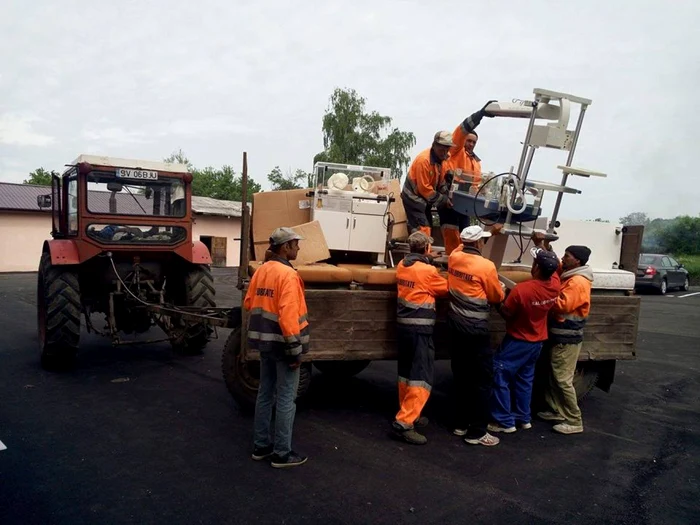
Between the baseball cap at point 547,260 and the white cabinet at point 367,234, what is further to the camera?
the white cabinet at point 367,234

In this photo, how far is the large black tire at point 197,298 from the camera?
25.5ft

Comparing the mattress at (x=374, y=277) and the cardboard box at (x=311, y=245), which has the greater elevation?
the cardboard box at (x=311, y=245)

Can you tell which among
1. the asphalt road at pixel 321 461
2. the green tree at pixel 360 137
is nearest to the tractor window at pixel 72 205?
the asphalt road at pixel 321 461

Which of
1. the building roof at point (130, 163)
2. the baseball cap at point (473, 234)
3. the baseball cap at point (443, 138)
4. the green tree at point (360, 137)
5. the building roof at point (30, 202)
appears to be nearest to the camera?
the baseball cap at point (473, 234)

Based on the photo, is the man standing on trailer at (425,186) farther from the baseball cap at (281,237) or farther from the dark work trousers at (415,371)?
the baseball cap at (281,237)

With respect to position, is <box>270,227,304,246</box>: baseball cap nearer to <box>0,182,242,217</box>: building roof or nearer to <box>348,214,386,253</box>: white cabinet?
<box>348,214,386,253</box>: white cabinet

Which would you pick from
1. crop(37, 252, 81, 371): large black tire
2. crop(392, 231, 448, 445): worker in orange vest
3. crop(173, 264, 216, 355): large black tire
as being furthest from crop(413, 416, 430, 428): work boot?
crop(37, 252, 81, 371): large black tire

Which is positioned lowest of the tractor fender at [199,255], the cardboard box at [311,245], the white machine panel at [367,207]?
Answer: the tractor fender at [199,255]

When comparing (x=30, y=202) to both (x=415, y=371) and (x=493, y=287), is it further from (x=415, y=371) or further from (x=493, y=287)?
(x=493, y=287)

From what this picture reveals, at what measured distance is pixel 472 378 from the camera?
504 cm

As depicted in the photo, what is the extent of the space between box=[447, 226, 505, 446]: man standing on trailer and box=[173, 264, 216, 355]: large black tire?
151 inches

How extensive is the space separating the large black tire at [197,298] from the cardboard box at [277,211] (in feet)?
6.58

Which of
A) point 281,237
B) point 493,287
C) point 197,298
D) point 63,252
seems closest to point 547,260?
point 493,287

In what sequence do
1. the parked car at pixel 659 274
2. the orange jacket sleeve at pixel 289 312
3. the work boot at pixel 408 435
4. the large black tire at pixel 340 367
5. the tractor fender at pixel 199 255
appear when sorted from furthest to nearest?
the parked car at pixel 659 274 < the tractor fender at pixel 199 255 < the large black tire at pixel 340 367 < the work boot at pixel 408 435 < the orange jacket sleeve at pixel 289 312
